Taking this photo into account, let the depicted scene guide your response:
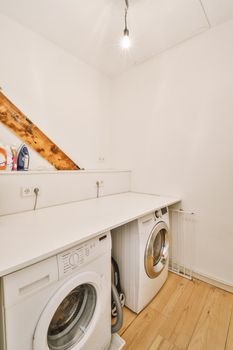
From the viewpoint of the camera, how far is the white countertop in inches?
28.6

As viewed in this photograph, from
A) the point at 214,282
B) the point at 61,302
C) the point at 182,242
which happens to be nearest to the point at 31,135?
the point at 61,302

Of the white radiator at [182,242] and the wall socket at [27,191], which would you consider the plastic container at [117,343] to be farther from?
the wall socket at [27,191]

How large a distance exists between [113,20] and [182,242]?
7.57 feet

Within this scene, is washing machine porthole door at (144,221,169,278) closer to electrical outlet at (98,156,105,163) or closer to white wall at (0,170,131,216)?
white wall at (0,170,131,216)

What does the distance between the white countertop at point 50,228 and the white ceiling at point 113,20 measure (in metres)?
1.70

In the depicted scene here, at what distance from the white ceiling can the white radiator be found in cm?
186

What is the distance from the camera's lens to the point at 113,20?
5.09 ft

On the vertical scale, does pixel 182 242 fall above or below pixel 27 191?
below

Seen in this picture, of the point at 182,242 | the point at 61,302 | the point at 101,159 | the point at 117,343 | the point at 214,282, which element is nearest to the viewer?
the point at 61,302

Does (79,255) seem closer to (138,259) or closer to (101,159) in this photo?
(138,259)

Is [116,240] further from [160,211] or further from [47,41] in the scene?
[47,41]

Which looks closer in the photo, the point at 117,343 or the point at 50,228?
the point at 50,228

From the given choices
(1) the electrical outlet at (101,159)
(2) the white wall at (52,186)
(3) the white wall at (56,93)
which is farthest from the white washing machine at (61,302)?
(1) the electrical outlet at (101,159)

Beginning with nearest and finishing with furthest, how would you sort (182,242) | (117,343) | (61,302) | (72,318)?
(61,302) < (72,318) < (117,343) < (182,242)
